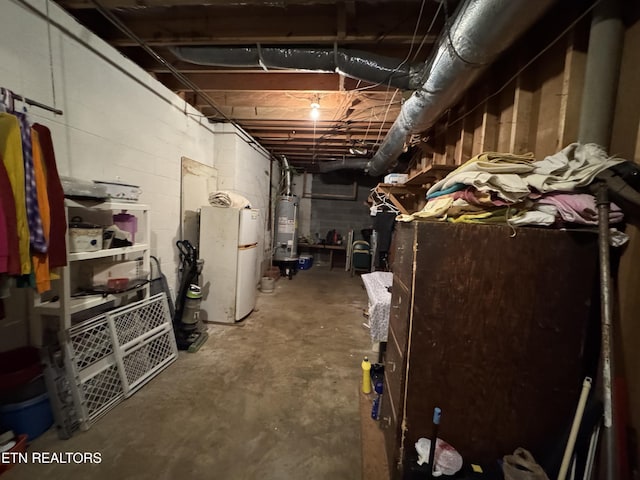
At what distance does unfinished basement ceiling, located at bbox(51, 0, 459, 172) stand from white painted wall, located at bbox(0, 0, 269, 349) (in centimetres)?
20

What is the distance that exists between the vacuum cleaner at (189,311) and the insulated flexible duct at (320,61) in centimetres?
182

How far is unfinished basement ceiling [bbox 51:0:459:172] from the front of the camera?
5.63 feet

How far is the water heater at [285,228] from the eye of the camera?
19.1ft

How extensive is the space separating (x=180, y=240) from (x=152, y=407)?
1757mm

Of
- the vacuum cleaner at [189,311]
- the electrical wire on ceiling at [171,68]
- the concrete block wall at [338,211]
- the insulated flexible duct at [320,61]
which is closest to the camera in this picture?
the electrical wire on ceiling at [171,68]

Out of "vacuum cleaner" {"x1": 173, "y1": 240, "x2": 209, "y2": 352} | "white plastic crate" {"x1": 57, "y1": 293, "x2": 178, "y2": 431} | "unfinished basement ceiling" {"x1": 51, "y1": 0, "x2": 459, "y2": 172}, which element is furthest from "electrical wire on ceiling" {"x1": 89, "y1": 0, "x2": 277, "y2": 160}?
"white plastic crate" {"x1": 57, "y1": 293, "x2": 178, "y2": 431}

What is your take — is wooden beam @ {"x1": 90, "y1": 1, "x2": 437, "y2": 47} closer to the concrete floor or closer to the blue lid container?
the blue lid container

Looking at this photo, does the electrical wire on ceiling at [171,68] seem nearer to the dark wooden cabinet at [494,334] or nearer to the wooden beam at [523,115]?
the dark wooden cabinet at [494,334]

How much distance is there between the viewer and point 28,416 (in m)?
1.49

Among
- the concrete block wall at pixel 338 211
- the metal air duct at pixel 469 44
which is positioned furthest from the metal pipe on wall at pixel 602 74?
the concrete block wall at pixel 338 211

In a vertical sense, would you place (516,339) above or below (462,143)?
below

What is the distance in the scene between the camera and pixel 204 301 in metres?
3.28

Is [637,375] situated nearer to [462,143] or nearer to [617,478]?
[617,478]

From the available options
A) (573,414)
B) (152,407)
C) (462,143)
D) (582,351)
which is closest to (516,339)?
(582,351)
